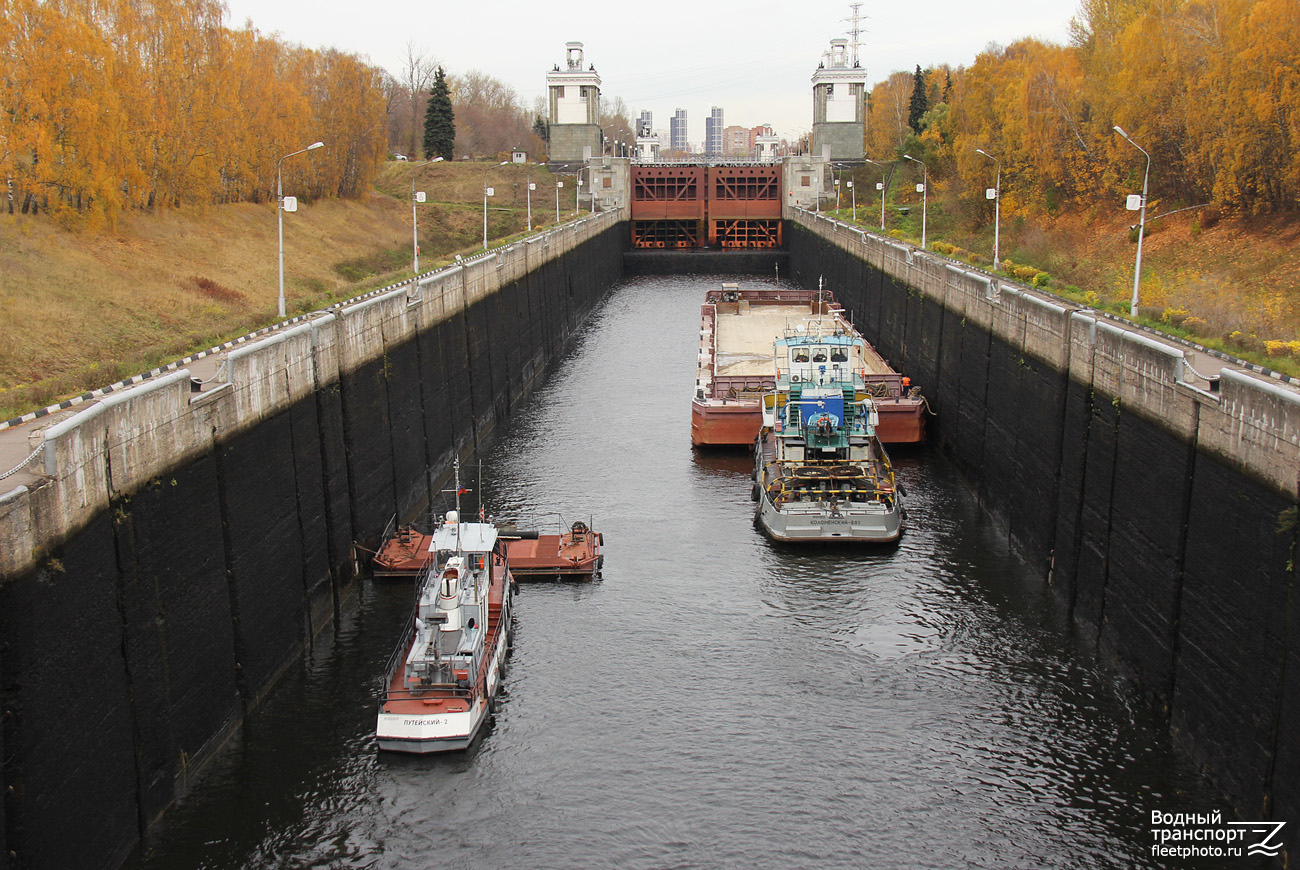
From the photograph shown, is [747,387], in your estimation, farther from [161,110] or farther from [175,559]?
[161,110]

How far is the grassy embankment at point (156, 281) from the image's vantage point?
3547cm

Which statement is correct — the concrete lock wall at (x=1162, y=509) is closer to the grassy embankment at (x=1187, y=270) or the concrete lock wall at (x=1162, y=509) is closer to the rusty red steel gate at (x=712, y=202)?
the grassy embankment at (x=1187, y=270)

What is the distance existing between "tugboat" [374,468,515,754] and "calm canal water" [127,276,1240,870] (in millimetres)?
512

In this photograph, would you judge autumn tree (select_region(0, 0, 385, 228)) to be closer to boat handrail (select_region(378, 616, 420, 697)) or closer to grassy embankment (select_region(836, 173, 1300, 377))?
boat handrail (select_region(378, 616, 420, 697))

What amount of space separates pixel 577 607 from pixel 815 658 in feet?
19.7

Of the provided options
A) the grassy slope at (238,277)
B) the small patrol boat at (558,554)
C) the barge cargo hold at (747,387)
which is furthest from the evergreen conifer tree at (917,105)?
the small patrol boat at (558,554)

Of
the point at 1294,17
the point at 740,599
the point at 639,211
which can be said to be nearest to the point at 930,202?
the point at 639,211

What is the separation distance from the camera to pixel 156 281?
2010 inches

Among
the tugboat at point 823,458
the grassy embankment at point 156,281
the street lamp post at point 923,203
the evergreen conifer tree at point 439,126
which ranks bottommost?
the tugboat at point 823,458

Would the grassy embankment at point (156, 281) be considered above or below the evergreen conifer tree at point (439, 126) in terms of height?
below

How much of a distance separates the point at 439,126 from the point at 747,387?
11025 centimetres

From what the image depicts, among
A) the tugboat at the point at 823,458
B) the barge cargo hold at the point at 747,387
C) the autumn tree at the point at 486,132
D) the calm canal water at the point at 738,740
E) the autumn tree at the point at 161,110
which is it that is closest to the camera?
the calm canal water at the point at 738,740

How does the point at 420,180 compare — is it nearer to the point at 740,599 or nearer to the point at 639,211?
the point at 639,211

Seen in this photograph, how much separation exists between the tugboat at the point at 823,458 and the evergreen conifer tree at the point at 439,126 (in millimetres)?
113252
